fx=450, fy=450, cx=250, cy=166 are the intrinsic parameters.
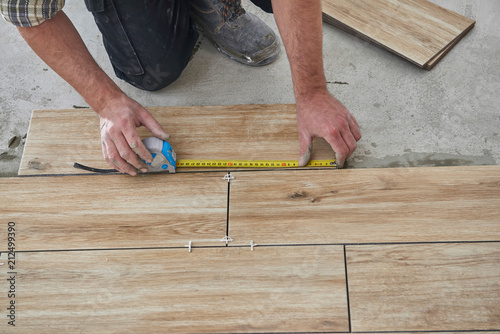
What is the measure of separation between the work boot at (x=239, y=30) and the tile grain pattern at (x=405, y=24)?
440mm

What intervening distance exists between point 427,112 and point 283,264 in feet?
4.20

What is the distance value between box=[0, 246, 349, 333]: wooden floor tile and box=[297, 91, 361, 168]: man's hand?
443 millimetres

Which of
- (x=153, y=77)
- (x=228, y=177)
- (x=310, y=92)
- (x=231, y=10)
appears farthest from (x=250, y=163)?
(x=231, y=10)

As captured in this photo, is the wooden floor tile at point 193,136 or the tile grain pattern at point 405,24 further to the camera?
the tile grain pattern at point 405,24

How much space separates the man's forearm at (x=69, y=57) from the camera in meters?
1.96

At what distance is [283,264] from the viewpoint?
1.83 metres

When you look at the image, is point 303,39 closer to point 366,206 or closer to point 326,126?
point 326,126

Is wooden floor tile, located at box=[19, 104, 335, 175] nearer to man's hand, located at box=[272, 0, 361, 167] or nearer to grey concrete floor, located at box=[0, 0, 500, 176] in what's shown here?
man's hand, located at box=[272, 0, 361, 167]

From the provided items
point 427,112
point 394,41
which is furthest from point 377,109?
point 394,41

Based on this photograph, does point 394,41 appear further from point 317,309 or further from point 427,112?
point 317,309

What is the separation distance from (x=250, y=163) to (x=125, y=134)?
0.58 m

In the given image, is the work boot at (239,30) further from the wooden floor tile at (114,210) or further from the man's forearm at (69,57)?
the wooden floor tile at (114,210)

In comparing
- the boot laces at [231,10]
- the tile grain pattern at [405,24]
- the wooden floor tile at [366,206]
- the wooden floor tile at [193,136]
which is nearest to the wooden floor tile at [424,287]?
the wooden floor tile at [366,206]

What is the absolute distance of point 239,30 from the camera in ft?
8.77
